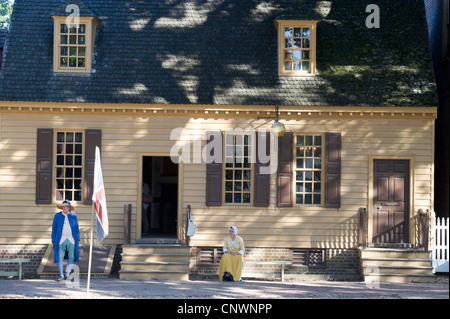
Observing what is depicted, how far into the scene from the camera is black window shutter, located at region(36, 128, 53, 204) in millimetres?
16719

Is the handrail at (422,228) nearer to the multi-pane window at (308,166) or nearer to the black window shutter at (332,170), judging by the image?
the black window shutter at (332,170)

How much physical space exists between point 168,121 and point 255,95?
2396 mm

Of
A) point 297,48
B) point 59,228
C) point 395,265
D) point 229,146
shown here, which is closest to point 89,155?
point 59,228

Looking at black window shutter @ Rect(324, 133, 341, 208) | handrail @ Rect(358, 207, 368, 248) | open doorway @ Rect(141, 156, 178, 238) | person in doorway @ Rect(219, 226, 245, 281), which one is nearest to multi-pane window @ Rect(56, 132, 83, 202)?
open doorway @ Rect(141, 156, 178, 238)

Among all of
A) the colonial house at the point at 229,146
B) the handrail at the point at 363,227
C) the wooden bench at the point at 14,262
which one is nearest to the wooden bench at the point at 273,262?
the colonial house at the point at 229,146

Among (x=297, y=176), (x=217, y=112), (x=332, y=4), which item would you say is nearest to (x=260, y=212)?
(x=297, y=176)

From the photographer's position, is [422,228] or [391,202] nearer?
[422,228]

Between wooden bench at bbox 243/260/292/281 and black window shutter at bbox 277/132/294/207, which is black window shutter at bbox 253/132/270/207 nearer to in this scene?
black window shutter at bbox 277/132/294/207

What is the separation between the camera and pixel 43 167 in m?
16.8

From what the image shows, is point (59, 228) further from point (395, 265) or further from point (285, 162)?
point (395, 265)

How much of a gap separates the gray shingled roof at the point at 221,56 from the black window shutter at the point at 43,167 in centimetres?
99

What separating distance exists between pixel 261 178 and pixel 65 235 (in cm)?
521

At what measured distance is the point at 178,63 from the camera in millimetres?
17438

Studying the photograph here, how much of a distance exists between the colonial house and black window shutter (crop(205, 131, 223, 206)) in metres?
0.03
